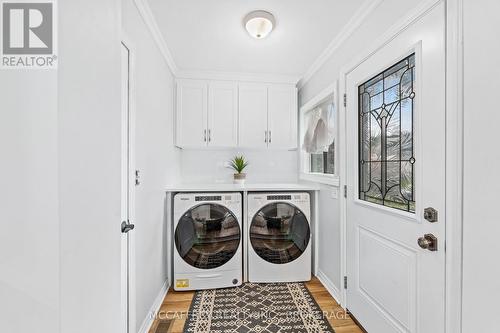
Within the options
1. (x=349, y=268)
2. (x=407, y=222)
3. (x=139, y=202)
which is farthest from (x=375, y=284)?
(x=139, y=202)

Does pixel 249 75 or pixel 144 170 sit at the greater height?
pixel 249 75

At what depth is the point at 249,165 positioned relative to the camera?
314cm

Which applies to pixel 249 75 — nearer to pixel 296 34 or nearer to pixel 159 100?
pixel 296 34

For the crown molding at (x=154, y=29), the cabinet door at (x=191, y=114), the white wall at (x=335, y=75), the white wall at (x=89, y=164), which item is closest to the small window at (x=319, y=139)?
the white wall at (x=335, y=75)

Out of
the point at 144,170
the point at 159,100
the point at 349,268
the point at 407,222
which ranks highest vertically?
the point at 159,100

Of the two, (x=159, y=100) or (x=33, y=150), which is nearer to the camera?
(x=33, y=150)

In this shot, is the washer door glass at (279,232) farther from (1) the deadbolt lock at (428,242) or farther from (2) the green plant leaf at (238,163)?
(1) the deadbolt lock at (428,242)

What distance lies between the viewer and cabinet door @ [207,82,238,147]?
2.74m

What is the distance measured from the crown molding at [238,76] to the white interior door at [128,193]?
129 centimetres

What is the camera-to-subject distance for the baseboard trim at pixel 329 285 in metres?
2.10

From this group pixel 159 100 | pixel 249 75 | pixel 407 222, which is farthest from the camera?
pixel 249 75

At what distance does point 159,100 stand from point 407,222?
2055 millimetres

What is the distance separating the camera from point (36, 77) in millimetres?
422

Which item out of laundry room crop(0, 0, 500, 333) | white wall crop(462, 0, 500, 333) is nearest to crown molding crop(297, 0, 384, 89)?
laundry room crop(0, 0, 500, 333)
